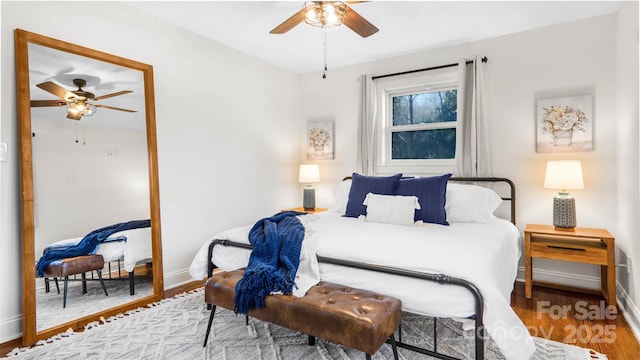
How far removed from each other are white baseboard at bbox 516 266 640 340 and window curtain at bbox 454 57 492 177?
3.57ft

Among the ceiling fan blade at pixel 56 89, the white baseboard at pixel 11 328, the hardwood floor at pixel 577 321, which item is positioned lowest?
the hardwood floor at pixel 577 321

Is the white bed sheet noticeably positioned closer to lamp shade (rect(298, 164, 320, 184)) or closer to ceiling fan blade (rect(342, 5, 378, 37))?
lamp shade (rect(298, 164, 320, 184))

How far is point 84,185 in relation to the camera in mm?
2590

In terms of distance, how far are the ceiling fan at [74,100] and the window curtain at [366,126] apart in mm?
2695

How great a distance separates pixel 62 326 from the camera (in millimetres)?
2414

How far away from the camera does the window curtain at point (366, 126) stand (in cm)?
421

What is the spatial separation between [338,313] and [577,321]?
6.70 feet

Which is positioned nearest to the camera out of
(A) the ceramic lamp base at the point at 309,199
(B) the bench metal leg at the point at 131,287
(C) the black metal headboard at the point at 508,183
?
(B) the bench metal leg at the point at 131,287

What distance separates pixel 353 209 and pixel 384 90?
69.6 inches

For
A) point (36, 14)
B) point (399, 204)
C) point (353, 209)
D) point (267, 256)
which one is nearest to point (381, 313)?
point (267, 256)

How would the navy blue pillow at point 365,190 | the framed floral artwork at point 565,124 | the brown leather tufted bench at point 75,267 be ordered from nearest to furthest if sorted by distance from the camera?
the brown leather tufted bench at point 75,267 < the framed floral artwork at point 565,124 < the navy blue pillow at point 365,190

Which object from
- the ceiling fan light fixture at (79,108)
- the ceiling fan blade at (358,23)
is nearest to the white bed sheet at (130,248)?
the ceiling fan light fixture at (79,108)

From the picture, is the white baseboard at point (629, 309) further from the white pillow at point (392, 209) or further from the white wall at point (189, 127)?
the white wall at point (189, 127)

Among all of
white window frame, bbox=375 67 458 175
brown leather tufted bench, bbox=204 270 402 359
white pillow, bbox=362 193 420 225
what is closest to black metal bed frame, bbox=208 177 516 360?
brown leather tufted bench, bbox=204 270 402 359
